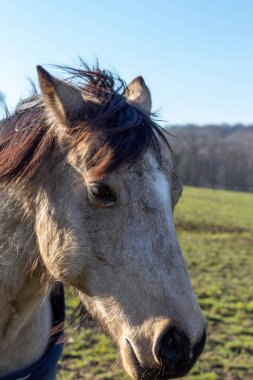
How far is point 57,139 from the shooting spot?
2.70m

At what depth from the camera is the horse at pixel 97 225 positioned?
7.40ft

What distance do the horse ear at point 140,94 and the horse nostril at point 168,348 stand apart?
162 cm

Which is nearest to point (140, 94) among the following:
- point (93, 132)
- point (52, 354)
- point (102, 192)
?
point (93, 132)

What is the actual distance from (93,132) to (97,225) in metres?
0.55

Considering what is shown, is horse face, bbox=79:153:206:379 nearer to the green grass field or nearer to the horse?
the horse

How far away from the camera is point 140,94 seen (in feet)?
10.7

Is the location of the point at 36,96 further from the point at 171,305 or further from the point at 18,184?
the point at 171,305

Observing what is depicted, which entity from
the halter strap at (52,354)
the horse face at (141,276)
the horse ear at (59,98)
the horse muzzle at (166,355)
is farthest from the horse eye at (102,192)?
the halter strap at (52,354)

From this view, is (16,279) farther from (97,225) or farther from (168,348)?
(168,348)

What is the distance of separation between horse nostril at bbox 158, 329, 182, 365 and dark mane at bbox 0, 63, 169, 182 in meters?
0.92

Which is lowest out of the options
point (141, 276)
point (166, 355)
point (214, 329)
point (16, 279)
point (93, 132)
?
point (214, 329)

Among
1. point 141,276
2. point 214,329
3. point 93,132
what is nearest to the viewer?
point 141,276

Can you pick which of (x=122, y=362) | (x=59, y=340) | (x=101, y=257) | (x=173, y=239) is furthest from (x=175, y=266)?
(x=59, y=340)

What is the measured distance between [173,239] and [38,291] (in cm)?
108
